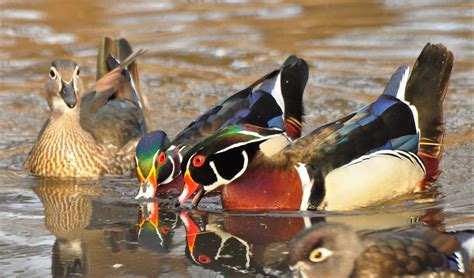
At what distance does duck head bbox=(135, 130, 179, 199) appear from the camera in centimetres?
786

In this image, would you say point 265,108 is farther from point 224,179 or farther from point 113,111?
point 113,111

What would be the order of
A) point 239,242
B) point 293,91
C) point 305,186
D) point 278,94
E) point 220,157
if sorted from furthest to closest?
point 293,91
point 278,94
point 220,157
point 305,186
point 239,242

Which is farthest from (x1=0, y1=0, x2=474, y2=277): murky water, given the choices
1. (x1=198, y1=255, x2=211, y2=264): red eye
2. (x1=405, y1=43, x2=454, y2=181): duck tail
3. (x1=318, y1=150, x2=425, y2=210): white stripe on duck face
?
(x1=405, y1=43, x2=454, y2=181): duck tail

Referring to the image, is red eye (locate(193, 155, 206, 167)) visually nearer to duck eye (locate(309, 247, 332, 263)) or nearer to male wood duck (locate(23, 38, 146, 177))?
male wood duck (locate(23, 38, 146, 177))

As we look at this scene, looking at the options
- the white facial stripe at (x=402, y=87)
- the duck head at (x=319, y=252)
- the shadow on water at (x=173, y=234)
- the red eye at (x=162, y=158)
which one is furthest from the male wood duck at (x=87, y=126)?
the duck head at (x=319, y=252)

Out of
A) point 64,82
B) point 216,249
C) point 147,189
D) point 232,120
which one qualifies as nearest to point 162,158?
point 147,189

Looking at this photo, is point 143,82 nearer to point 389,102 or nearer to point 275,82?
point 275,82

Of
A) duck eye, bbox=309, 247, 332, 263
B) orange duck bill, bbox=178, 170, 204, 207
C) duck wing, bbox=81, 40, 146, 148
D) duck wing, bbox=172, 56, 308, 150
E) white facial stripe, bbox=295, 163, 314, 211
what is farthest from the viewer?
duck wing, bbox=81, 40, 146, 148

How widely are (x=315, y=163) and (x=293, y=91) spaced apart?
1307mm

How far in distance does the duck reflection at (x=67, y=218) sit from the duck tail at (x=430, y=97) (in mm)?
2211

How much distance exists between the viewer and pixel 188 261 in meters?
→ 6.39

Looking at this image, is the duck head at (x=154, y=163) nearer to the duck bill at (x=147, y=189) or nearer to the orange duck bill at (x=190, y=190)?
the duck bill at (x=147, y=189)

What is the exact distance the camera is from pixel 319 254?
5.46 metres

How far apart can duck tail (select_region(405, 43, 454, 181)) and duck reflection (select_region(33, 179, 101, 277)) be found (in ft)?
7.25
